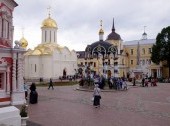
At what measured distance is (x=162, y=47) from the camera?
6406 cm

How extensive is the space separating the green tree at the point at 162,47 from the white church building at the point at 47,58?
18.6 meters

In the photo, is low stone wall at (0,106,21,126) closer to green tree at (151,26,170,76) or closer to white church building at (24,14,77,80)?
green tree at (151,26,170,76)

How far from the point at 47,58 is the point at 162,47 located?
73.0ft

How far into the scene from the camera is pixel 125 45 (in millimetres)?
85312

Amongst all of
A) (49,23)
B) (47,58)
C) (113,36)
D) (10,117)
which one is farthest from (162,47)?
(10,117)

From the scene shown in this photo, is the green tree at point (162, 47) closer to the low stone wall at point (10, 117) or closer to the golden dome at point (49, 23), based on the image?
the golden dome at point (49, 23)

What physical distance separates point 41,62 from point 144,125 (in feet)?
183

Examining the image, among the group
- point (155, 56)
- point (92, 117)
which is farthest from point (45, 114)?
point (155, 56)

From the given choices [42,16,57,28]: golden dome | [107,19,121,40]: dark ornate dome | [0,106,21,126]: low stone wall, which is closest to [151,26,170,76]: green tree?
[107,19,121,40]: dark ornate dome

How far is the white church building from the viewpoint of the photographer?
221 ft

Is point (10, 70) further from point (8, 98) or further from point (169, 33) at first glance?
point (169, 33)

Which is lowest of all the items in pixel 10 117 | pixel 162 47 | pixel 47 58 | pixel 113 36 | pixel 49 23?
pixel 10 117

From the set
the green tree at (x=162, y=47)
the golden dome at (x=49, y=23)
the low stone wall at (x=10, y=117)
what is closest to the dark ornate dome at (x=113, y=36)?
the green tree at (x=162, y=47)

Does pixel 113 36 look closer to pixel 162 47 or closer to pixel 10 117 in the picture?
pixel 162 47
